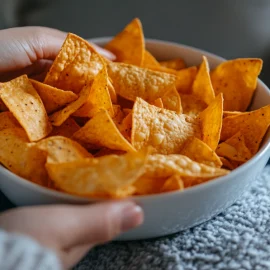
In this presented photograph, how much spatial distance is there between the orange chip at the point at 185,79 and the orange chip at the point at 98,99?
0.82 feet

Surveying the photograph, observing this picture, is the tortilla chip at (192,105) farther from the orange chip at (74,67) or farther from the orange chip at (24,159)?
the orange chip at (24,159)

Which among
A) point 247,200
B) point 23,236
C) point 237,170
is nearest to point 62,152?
point 23,236

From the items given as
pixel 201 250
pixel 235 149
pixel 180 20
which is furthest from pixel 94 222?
pixel 180 20

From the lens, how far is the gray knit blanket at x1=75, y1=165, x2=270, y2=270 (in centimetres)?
87

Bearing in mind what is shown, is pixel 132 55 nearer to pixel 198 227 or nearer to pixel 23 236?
pixel 198 227

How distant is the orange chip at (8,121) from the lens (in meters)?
0.96

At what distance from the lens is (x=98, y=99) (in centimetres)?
97

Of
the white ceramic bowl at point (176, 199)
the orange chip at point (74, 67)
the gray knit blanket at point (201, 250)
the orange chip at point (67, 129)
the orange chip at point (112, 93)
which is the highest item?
the orange chip at point (74, 67)

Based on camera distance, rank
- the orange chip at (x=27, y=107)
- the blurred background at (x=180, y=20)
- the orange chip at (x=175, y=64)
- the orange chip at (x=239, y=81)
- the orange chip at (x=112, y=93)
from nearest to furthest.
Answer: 1. the orange chip at (x=27, y=107)
2. the orange chip at (x=112, y=93)
3. the orange chip at (x=239, y=81)
4. the orange chip at (x=175, y=64)
5. the blurred background at (x=180, y=20)

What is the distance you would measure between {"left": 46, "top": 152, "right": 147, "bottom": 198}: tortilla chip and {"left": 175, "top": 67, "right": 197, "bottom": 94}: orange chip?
0.42 metres

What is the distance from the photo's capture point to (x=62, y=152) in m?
0.84

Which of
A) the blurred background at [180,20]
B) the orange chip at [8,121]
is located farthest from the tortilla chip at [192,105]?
the blurred background at [180,20]

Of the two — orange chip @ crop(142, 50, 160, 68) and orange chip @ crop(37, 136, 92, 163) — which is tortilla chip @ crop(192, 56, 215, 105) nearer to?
orange chip @ crop(142, 50, 160, 68)

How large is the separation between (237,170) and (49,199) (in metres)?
0.31
